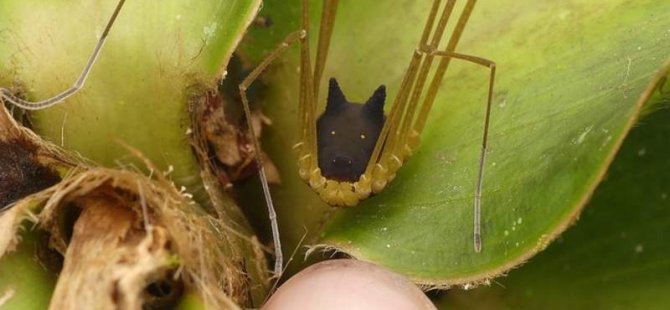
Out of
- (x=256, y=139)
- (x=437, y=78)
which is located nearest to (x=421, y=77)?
(x=437, y=78)

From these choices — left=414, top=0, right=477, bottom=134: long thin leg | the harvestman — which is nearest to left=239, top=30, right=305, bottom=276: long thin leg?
the harvestman

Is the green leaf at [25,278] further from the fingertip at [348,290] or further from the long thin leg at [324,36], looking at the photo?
the long thin leg at [324,36]

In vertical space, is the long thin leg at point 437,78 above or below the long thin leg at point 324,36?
below

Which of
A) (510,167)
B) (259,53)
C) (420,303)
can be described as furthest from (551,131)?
(259,53)

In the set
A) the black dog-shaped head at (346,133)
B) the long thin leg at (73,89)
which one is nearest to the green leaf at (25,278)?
the long thin leg at (73,89)

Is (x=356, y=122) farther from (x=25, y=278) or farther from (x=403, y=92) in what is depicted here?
(x=25, y=278)
